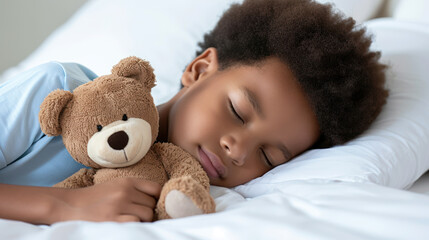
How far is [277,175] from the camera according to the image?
3.05 ft

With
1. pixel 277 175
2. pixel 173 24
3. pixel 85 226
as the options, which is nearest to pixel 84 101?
pixel 85 226

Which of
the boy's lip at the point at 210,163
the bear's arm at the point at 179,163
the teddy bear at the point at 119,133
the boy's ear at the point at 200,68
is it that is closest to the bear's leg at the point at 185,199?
the teddy bear at the point at 119,133

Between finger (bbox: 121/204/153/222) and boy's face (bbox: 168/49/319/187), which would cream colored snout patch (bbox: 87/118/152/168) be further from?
boy's face (bbox: 168/49/319/187)

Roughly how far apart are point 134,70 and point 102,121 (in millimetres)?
126

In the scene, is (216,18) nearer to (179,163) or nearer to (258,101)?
(258,101)

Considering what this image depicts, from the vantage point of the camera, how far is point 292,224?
1.90ft

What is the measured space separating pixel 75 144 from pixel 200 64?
18.9 inches

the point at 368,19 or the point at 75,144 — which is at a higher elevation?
the point at 368,19

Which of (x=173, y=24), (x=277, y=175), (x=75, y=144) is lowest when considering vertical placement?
(x=277, y=175)

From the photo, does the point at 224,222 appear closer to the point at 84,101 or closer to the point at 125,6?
the point at 84,101

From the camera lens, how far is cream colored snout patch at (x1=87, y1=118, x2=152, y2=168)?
709mm

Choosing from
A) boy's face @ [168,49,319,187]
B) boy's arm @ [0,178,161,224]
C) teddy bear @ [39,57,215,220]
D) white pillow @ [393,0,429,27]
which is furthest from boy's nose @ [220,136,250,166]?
white pillow @ [393,0,429,27]

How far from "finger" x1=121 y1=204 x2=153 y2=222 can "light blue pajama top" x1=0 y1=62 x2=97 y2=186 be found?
0.87ft

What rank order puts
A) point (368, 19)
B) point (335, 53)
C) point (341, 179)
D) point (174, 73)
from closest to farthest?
point (341, 179)
point (335, 53)
point (174, 73)
point (368, 19)
